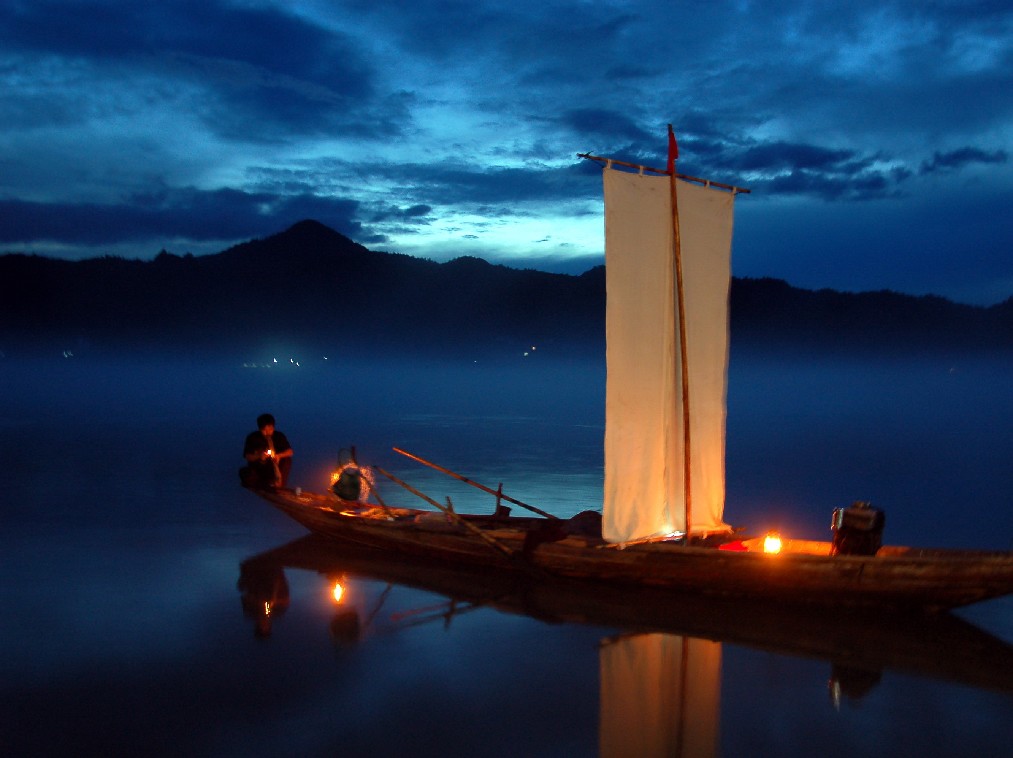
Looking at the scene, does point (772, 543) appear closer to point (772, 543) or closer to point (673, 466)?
point (772, 543)

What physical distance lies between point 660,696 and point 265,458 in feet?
25.5

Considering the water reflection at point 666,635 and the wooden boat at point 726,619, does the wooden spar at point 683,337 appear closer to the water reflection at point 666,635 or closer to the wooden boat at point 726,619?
the wooden boat at point 726,619

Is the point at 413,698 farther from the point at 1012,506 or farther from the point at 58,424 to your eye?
the point at 58,424

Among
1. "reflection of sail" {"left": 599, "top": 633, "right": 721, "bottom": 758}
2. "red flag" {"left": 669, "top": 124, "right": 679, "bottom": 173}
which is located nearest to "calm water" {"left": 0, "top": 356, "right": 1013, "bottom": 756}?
"reflection of sail" {"left": 599, "top": 633, "right": 721, "bottom": 758}

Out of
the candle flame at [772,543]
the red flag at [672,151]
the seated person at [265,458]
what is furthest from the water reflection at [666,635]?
the red flag at [672,151]

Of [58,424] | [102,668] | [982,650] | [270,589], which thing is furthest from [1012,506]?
[58,424]

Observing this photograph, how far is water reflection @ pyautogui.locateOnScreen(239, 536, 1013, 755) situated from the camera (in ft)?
23.3

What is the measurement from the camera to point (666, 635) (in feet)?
28.8

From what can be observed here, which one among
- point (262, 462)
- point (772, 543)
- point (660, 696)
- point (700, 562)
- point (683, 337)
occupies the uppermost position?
point (683, 337)

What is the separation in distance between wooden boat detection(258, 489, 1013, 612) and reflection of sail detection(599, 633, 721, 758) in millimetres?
1187

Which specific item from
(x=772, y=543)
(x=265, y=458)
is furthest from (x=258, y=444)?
(x=772, y=543)

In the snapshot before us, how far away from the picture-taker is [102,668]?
25.0ft

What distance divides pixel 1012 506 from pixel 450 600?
1405 centimetres

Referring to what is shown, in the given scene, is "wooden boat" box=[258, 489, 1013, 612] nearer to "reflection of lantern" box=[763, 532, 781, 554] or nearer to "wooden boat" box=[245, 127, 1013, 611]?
"wooden boat" box=[245, 127, 1013, 611]
